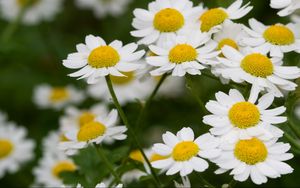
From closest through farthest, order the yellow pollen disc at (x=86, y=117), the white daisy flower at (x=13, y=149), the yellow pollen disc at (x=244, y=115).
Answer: the yellow pollen disc at (x=244, y=115)
the yellow pollen disc at (x=86, y=117)
the white daisy flower at (x=13, y=149)

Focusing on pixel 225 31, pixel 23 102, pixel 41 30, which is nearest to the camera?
pixel 225 31

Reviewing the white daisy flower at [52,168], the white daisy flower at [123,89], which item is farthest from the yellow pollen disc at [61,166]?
the white daisy flower at [123,89]

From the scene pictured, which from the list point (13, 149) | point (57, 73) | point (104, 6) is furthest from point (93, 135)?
point (104, 6)

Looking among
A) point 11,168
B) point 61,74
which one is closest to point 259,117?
point 11,168

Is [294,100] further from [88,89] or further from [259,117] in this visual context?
[88,89]

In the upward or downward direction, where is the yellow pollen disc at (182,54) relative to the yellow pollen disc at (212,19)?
downward

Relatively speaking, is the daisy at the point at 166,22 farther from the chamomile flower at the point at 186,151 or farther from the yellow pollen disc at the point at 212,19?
the chamomile flower at the point at 186,151
